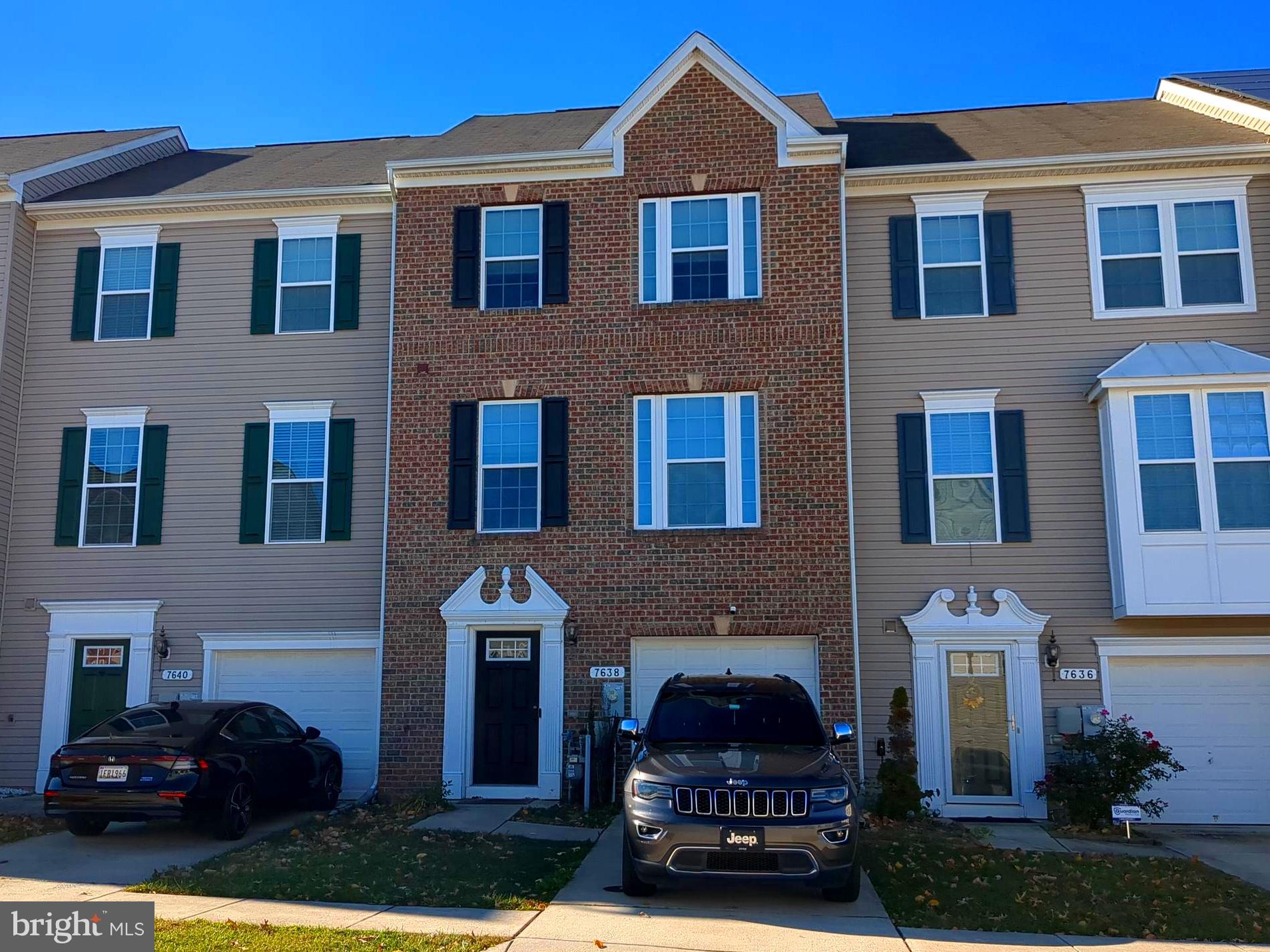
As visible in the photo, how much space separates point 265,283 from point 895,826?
11.5 m

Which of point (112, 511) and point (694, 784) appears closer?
point (694, 784)

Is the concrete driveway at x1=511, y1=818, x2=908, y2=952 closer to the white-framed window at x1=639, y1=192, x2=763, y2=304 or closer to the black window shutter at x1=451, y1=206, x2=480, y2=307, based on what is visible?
the white-framed window at x1=639, y1=192, x2=763, y2=304

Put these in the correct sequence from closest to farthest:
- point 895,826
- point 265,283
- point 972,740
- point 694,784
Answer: point 694,784
point 895,826
point 972,740
point 265,283

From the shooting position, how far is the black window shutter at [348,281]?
15922 millimetres

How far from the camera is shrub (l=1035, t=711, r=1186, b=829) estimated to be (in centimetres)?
1248

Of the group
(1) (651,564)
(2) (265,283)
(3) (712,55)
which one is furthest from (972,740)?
(2) (265,283)

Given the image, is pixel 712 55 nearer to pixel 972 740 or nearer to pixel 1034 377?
pixel 1034 377

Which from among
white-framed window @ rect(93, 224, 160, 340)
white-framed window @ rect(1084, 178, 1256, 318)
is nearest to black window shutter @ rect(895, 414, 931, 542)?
white-framed window @ rect(1084, 178, 1256, 318)

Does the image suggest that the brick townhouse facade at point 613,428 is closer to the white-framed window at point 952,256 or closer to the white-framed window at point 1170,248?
the white-framed window at point 952,256

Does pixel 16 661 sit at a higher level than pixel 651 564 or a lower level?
lower

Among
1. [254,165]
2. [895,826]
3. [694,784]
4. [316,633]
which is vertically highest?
[254,165]

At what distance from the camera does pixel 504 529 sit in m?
14.6

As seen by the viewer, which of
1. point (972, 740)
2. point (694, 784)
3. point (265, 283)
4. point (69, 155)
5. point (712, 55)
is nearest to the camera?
point (694, 784)

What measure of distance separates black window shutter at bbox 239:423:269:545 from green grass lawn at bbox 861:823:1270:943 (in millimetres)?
9438
